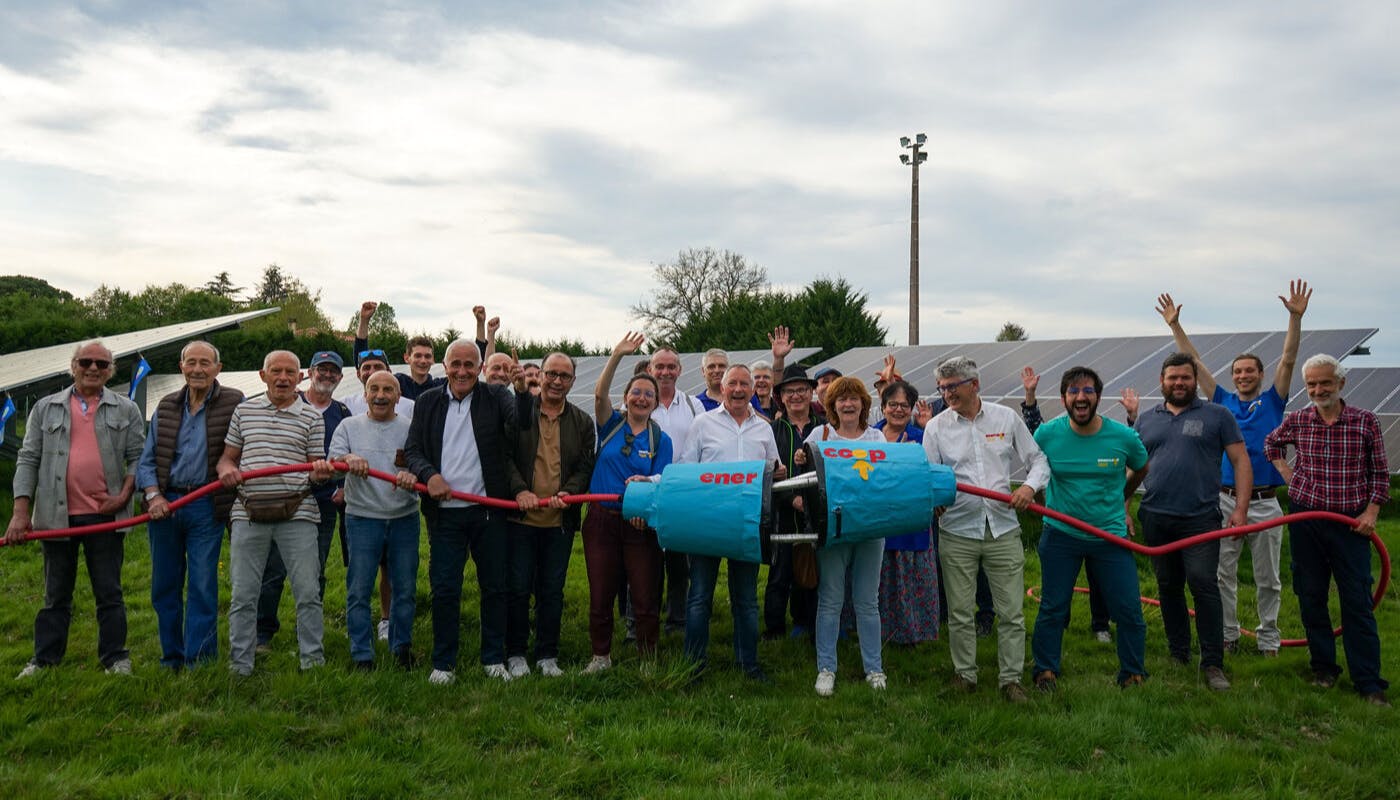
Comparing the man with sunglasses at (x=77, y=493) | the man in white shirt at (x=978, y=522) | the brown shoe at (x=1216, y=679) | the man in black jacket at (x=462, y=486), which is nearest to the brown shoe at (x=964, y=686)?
the man in white shirt at (x=978, y=522)

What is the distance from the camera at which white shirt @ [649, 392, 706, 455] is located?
6449 millimetres

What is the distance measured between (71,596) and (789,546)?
4.68m

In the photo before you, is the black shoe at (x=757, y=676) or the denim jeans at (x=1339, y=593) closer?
the denim jeans at (x=1339, y=593)

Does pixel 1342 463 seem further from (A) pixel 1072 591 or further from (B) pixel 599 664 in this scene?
(B) pixel 599 664

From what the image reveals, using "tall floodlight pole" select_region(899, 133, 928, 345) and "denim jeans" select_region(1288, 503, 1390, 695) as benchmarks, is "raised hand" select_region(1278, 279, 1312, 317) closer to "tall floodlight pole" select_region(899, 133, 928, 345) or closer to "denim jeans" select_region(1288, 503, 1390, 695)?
"denim jeans" select_region(1288, 503, 1390, 695)

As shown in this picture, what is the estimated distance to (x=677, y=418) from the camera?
6.60 m

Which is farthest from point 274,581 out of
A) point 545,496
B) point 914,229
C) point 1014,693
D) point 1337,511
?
point 914,229

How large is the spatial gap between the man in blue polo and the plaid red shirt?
0.35 m

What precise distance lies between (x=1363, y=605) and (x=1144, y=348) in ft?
27.5

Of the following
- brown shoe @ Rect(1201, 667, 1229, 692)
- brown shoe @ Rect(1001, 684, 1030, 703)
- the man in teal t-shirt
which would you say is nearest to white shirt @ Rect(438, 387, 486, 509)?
brown shoe @ Rect(1001, 684, 1030, 703)

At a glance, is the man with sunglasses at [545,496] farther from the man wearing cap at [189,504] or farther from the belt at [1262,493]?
the belt at [1262,493]

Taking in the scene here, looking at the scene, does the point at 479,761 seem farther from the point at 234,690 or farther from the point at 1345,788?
the point at 1345,788

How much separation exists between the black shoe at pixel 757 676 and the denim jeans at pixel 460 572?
1.56 m

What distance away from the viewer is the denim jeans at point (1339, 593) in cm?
550
